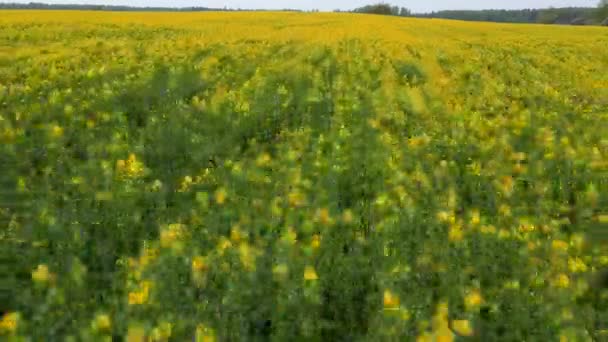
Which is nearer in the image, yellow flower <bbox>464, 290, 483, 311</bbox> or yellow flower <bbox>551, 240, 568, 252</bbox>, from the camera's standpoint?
yellow flower <bbox>464, 290, 483, 311</bbox>

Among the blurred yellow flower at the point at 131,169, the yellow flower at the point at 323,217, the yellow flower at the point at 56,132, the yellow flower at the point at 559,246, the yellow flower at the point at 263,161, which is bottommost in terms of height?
the yellow flower at the point at 559,246

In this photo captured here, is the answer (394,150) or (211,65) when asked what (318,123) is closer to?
(394,150)

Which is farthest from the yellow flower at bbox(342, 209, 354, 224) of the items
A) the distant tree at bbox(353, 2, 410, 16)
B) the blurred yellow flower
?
the distant tree at bbox(353, 2, 410, 16)

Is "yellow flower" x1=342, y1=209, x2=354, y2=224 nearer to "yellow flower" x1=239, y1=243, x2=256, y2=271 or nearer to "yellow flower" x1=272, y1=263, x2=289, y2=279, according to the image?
"yellow flower" x1=239, y1=243, x2=256, y2=271

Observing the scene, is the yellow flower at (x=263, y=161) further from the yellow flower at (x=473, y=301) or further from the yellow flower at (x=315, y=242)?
the yellow flower at (x=473, y=301)

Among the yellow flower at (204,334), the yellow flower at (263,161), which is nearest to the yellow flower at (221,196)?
the yellow flower at (263,161)

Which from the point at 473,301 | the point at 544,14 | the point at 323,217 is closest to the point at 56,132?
the point at 323,217

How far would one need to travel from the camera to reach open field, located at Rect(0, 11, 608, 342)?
11.9ft

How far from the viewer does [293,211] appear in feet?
15.9

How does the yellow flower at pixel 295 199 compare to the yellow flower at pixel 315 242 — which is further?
the yellow flower at pixel 295 199

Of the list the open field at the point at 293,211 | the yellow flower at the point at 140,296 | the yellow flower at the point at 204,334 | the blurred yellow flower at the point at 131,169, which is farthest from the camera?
the blurred yellow flower at the point at 131,169

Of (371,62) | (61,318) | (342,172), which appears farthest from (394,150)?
(371,62)

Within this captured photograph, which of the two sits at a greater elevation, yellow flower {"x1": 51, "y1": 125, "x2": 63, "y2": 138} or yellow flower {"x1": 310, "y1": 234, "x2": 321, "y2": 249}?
yellow flower {"x1": 51, "y1": 125, "x2": 63, "y2": 138}

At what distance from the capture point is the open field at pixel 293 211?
143 inches
